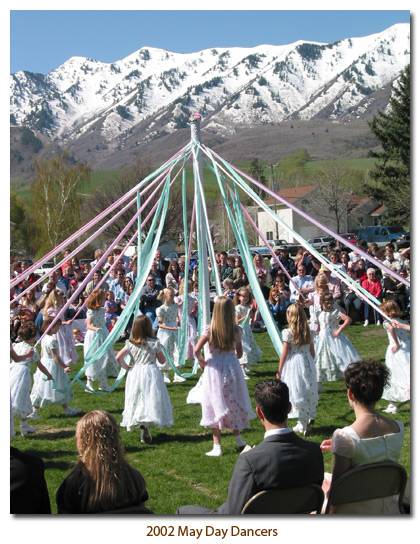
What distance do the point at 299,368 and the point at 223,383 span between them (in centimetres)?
98

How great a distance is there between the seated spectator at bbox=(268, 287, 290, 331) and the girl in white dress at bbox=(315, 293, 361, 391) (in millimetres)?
2537

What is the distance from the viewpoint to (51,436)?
5.82 meters

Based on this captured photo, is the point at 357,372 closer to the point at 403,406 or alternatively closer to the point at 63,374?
the point at 403,406

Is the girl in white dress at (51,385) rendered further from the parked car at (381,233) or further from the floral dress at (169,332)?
the parked car at (381,233)

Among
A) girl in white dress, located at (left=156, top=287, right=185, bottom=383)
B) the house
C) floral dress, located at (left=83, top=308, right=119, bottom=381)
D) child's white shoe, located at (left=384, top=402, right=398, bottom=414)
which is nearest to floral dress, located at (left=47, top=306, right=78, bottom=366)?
floral dress, located at (left=83, top=308, right=119, bottom=381)

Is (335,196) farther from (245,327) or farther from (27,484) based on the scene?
(27,484)

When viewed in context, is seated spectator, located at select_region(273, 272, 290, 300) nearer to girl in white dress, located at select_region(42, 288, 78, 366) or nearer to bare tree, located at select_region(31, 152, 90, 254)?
girl in white dress, located at select_region(42, 288, 78, 366)

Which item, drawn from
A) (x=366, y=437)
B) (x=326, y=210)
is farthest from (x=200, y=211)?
(x=326, y=210)

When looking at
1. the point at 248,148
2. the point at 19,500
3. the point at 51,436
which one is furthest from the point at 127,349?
the point at 248,148

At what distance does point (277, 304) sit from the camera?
10.1 m

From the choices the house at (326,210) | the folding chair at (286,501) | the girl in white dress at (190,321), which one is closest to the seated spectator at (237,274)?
the girl in white dress at (190,321)

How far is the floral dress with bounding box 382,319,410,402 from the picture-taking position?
5.98 metres

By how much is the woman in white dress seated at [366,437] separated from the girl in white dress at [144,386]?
8.38 ft
